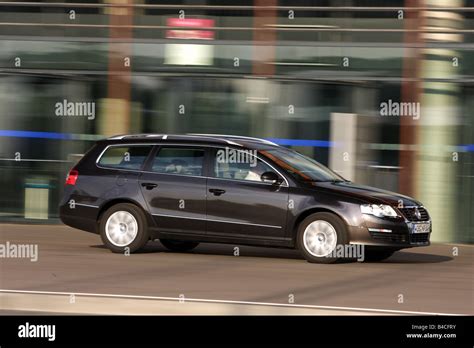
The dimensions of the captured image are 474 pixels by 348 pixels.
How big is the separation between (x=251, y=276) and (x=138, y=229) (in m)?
2.67

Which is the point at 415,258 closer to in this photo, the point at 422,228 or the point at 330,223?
the point at 422,228

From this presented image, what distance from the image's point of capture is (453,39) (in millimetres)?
18391

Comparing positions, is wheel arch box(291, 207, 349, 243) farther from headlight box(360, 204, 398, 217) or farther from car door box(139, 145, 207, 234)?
car door box(139, 145, 207, 234)

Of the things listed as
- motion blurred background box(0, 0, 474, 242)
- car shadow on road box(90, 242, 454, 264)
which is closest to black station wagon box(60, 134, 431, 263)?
car shadow on road box(90, 242, 454, 264)

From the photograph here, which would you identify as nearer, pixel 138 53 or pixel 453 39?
pixel 453 39

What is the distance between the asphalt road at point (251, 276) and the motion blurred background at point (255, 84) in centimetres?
256

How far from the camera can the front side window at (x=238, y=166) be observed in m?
14.5

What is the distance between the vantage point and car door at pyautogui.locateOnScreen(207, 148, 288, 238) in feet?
46.6
